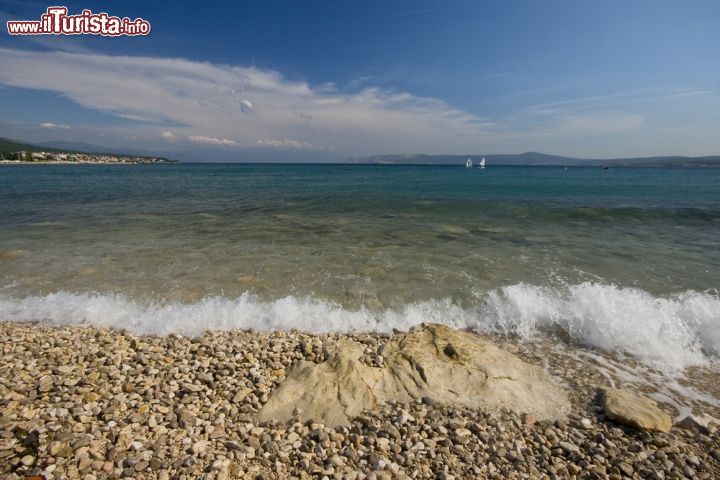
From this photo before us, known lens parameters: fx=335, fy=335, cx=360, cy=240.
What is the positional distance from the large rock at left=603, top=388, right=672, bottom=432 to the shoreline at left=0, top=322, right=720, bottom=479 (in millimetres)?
121

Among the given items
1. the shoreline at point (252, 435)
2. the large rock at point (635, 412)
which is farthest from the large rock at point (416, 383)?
the large rock at point (635, 412)

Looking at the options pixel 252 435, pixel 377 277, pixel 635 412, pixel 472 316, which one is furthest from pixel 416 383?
pixel 377 277

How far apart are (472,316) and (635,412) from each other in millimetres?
4399

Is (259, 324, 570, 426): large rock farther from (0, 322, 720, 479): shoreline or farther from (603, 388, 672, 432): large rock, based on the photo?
(603, 388, 672, 432): large rock

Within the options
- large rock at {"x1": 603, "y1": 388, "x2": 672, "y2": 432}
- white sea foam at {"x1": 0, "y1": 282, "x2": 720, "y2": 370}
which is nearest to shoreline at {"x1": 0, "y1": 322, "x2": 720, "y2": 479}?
large rock at {"x1": 603, "y1": 388, "x2": 672, "y2": 432}

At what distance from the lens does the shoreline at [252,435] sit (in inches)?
175

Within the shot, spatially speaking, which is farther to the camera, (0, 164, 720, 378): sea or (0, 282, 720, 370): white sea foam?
(0, 164, 720, 378): sea

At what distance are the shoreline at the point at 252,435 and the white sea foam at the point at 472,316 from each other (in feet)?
7.18

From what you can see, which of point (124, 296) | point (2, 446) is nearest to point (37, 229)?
point (124, 296)

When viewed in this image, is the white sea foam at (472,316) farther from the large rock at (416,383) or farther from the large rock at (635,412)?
the large rock at (635,412)

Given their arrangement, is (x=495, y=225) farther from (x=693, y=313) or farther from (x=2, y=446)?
(x=2, y=446)

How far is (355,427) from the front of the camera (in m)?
5.13

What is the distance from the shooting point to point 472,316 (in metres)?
9.55

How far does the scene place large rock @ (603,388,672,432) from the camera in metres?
5.22
